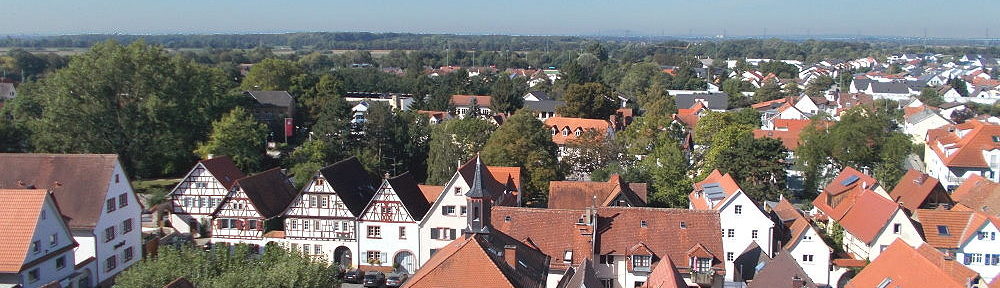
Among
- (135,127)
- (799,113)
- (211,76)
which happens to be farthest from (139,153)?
(799,113)

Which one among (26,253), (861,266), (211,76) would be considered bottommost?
(861,266)

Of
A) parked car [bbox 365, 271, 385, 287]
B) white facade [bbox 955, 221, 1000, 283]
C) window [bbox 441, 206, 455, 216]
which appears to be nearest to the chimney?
parked car [bbox 365, 271, 385, 287]

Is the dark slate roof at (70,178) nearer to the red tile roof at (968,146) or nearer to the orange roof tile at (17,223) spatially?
the orange roof tile at (17,223)

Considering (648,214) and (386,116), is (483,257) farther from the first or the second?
(386,116)

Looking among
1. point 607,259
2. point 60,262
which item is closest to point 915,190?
point 607,259

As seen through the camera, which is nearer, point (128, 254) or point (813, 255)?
point (813, 255)

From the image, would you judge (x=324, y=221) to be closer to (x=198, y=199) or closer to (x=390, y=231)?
(x=390, y=231)
